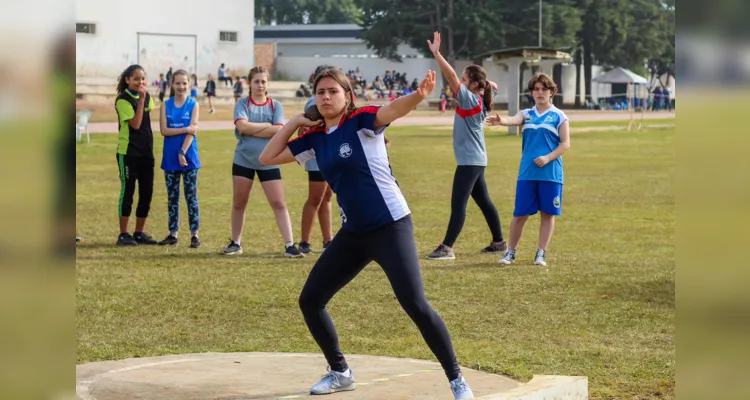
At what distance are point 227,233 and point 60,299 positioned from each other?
12.1 meters

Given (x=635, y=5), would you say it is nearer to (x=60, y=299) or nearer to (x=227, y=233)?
(x=227, y=233)

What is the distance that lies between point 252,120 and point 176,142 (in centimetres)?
134

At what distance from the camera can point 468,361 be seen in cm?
716

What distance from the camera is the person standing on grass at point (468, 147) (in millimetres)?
11029

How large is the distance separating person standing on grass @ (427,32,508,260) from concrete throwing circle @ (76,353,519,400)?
4506 mm

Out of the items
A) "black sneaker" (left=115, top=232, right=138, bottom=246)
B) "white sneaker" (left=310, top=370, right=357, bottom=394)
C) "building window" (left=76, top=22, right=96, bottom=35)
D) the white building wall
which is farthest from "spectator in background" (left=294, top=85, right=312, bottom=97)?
"white sneaker" (left=310, top=370, right=357, bottom=394)

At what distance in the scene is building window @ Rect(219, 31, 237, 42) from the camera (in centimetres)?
7150


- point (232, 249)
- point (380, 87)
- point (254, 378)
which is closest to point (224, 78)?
point (380, 87)

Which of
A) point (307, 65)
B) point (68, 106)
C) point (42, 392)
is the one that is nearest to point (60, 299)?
point (42, 392)

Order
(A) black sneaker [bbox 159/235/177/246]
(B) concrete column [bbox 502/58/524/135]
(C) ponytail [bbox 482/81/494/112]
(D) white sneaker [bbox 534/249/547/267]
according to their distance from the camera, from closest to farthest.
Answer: (C) ponytail [bbox 482/81/494/112], (D) white sneaker [bbox 534/249/547/267], (A) black sneaker [bbox 159/235/177/246], (B) concrete column [bbox 502/58/524/135]

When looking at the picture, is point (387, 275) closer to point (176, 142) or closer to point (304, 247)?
point (304, 247)

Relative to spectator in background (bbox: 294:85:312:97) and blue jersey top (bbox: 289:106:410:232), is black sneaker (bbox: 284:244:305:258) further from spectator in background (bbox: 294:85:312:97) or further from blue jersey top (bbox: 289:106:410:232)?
spectator in background (bbox: 294:85:312:97)

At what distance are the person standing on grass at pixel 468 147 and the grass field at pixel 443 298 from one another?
39cm

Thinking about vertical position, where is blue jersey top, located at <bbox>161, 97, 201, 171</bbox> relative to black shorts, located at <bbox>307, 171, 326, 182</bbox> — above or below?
above
